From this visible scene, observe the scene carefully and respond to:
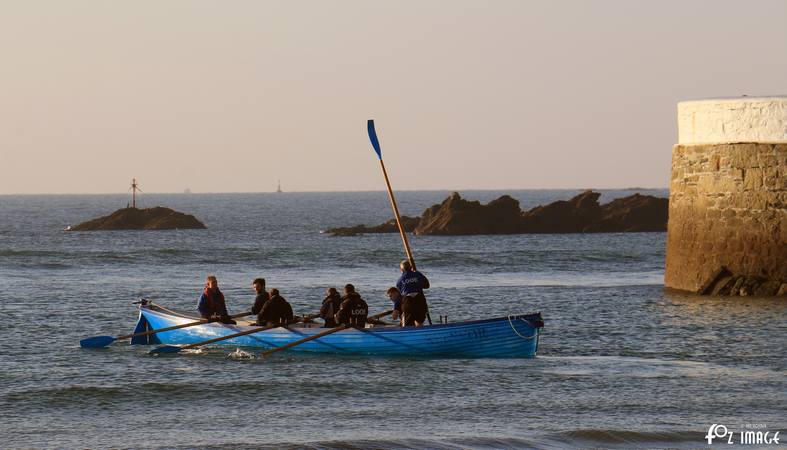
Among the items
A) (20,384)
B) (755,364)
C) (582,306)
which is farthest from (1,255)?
(755,364)

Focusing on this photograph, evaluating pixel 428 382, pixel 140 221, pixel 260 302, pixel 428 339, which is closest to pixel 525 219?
pixel 140 221

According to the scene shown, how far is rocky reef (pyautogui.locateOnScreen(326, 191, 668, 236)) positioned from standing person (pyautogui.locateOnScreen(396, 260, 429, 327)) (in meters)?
70.0

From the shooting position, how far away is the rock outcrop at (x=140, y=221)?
109750 millimetres

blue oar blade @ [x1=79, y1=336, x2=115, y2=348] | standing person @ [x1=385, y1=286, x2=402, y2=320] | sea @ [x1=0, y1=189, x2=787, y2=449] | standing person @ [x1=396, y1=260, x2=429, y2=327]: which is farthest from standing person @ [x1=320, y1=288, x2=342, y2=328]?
blue oar blade @ [x1=79, y1=336, x2=115, y2=348]

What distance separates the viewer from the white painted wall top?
34.3 metres

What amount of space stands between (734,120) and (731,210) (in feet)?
7.98

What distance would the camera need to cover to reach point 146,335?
28797mm

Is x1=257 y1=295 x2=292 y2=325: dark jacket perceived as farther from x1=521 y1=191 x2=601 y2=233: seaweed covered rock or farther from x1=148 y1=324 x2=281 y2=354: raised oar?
x1=521 y1=191 x2=601 y2=233: seaweed covered rock

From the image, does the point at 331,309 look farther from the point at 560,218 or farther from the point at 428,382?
the point at 560,218

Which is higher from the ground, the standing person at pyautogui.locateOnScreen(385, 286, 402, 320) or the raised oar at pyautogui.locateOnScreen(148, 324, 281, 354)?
the standing person at pyautogui.locateOnScreen(385, 286, 402, 320)

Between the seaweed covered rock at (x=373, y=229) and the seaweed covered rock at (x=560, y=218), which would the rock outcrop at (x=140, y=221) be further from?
the seaweed covered rock at (x=560, y=218)

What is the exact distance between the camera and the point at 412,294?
81.8 feet

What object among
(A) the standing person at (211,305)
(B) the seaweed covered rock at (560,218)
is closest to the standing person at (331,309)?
(A) the standing person at (211,305)

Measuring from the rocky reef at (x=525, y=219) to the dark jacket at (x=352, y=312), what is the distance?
6966cm
